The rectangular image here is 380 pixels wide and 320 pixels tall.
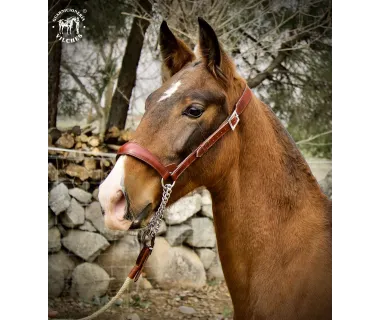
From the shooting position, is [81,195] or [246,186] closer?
[246,186]

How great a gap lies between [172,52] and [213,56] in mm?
329

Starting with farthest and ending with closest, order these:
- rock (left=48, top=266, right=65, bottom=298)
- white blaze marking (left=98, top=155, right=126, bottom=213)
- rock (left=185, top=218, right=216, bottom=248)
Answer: rock (left=185, top=218, right=216, bottom=248) < rock (left=48, top=266, right=65, bottom=298) < white blaze marking (left=98, top=155, right=126, bottom=213)

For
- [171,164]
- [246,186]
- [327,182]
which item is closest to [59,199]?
[171,164]

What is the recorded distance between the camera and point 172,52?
6.96ft

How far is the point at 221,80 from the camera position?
1891mm

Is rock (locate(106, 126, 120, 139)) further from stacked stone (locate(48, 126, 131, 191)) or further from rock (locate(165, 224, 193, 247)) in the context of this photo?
rock (locate(165, 224, 193, 247))

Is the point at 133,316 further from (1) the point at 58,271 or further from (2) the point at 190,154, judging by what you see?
(2) the point at 190,154

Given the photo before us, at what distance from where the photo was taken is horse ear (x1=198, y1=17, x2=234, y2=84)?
1.84 metres

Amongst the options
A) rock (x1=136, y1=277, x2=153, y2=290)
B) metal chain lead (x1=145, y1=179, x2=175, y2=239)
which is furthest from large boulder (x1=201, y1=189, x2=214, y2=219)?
metal chain lead (x1=145, y1=179, x2=175, y2=239)
